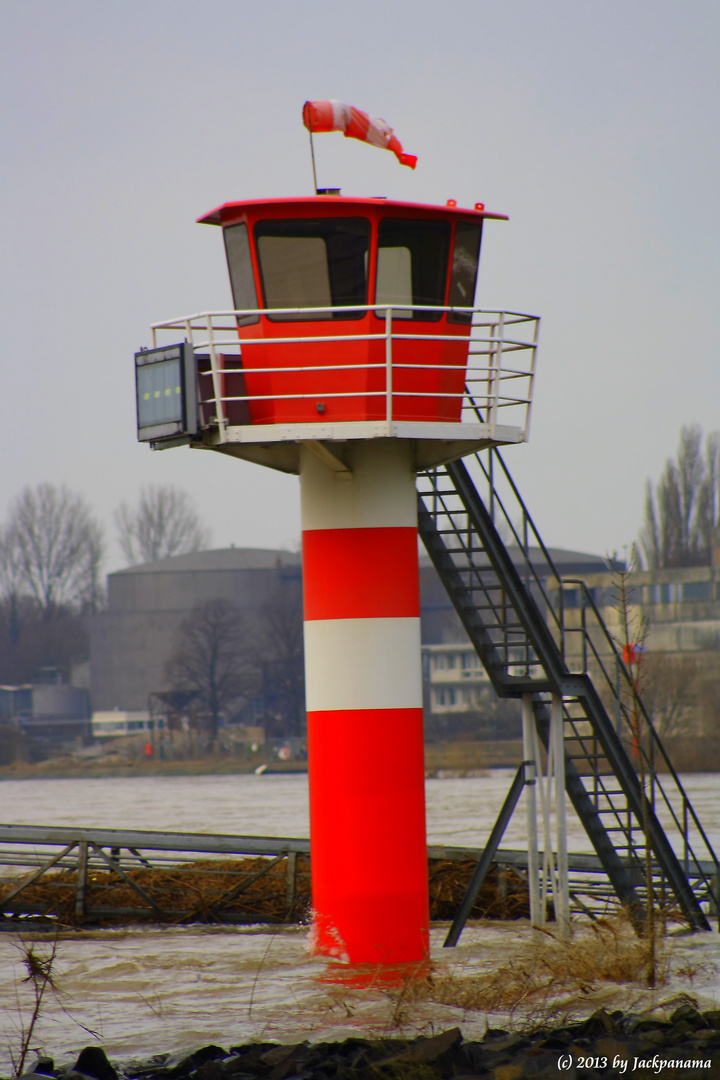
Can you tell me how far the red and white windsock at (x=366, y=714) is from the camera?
46.5 feet

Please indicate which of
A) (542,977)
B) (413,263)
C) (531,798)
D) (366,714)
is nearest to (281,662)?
(531,798)

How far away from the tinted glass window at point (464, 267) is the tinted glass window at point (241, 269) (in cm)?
214

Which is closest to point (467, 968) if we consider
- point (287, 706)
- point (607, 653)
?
point (607, 653)

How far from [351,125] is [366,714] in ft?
20.6

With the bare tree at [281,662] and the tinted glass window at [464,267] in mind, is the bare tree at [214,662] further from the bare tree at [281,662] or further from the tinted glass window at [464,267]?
the tinted glass window at [464,267]

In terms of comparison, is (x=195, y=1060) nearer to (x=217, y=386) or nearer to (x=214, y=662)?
(x=217, y=386)

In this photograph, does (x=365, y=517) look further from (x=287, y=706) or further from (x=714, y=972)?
(x=287, y=706)

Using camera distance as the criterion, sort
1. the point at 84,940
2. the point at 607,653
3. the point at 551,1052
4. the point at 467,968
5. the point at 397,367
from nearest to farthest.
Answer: the point at 551,1052
the point at 397,367
the point at 467,968
the point at 84,940
the point at 607,653

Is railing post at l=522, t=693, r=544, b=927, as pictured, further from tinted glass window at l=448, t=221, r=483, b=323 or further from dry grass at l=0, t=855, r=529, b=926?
tinted glass window at l=448, t=221, r=483, b=323

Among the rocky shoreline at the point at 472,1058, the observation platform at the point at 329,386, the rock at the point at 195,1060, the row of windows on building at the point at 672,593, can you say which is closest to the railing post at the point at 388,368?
the observation platform at the point at 329,386

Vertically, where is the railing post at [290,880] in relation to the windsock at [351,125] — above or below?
below

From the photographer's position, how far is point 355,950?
14109 mm

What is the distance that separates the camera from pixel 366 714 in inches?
562

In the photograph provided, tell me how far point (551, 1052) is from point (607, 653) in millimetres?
78820
